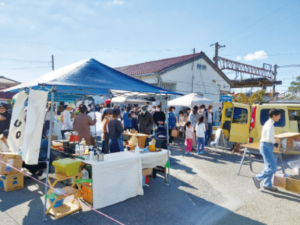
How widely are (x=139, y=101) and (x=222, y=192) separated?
10.8 metres

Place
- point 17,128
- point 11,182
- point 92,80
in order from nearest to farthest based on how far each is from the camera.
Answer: point 92,80
point 11,182
point 17,128

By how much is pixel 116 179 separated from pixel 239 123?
5.74m

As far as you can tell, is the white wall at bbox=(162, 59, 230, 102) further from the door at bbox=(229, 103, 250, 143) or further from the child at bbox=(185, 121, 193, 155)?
the child at bbox=(185, 121, 193, 155)

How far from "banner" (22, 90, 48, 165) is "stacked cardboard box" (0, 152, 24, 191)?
3.98 ft

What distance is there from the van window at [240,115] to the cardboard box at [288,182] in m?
3.26

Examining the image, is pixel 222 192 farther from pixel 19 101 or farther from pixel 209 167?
pixel 19 101

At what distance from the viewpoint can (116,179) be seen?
372cm

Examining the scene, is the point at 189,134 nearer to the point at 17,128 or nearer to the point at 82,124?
the point at 82,124

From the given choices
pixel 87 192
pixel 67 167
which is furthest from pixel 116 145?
pixel 67 167

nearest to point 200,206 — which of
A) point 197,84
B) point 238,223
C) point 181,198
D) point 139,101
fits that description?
point 181,198

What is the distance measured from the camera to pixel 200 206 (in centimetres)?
377

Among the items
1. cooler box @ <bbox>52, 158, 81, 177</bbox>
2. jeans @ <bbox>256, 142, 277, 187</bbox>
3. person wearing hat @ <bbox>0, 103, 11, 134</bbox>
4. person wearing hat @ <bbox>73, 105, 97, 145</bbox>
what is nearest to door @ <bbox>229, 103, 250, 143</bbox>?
jeans @ <bbox>256, 142, 277, 187</bbox>

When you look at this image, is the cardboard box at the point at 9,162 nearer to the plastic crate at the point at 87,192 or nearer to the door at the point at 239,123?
the plastic crate at the point at 87,192

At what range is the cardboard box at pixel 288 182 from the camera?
4.36 metres
